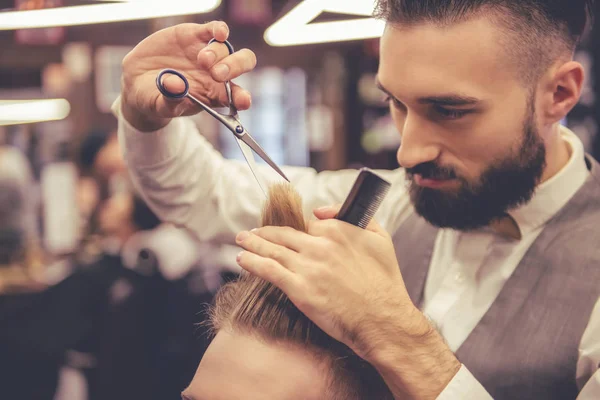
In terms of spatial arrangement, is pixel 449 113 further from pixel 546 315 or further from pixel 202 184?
pixel 202 184

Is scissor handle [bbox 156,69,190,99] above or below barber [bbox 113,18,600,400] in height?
above

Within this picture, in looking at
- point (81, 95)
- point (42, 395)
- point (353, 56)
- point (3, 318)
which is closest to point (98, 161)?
point (3, 318)

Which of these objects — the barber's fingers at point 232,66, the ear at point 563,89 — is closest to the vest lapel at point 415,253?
the ear at point 563,89

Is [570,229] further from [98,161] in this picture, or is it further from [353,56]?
[353,56]

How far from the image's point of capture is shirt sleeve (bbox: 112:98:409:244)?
198 cm

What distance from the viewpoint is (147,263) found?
130 inches

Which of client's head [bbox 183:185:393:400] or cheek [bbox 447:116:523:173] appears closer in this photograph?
client's head [bbox 183:185:393:400]

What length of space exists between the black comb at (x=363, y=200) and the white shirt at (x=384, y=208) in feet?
2.35

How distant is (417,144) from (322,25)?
0.84 meters

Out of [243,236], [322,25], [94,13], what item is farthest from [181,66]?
[322,25]

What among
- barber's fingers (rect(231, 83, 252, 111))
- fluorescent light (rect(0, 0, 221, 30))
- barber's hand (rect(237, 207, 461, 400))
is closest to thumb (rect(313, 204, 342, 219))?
barber's hand (rect(237, 207, 461, 400))

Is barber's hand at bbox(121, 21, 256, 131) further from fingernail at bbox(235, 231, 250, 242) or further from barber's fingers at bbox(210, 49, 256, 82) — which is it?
fingernail at bbox(235, 231, 250, 242)

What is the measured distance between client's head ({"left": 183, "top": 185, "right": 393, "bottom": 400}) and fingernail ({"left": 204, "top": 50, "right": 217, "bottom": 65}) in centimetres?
35

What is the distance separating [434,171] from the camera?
5.60 feet
